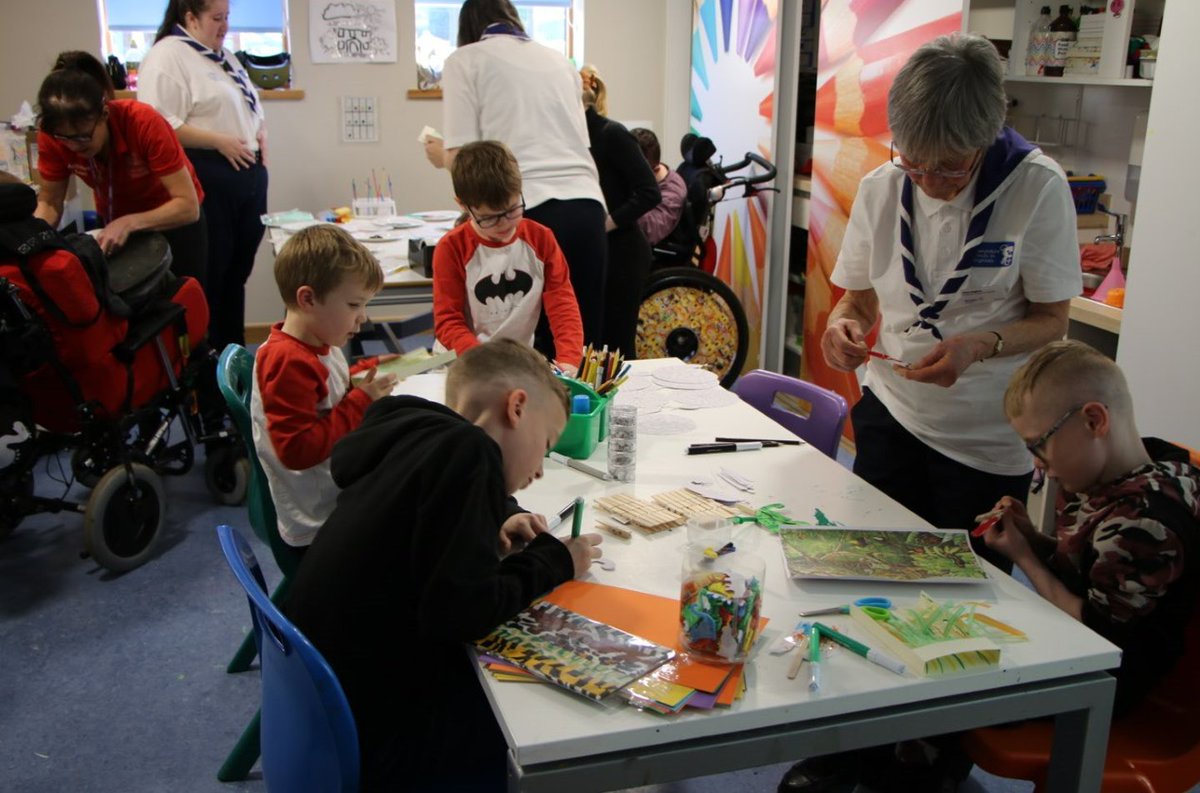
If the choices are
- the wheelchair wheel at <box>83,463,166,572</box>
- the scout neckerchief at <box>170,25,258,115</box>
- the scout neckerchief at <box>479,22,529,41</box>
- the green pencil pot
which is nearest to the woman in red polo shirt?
the scout neckerchief at <box>170,25,258,115</box>

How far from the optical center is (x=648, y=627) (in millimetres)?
1284

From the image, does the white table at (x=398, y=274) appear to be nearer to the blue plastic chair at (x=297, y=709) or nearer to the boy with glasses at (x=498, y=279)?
the boy with glasses at (x=498, y=279)

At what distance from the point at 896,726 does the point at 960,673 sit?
→ 95mm

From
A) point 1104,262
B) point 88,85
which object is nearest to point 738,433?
point 1104,262

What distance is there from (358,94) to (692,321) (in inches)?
91.7

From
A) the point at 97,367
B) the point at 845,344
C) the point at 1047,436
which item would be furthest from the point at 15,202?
the point at 1047,436

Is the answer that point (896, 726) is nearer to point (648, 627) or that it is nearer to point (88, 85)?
point (648, 627)

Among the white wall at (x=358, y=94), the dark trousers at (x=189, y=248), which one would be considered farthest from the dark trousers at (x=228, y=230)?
the white wall at (x=358, y=94)

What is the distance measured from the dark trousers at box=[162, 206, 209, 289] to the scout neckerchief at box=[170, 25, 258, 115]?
600 millimetres

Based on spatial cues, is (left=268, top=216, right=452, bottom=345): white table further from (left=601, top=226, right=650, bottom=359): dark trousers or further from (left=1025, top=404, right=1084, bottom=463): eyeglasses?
(left=1025, top=404, right=1084, bottom=463): eyeglasses

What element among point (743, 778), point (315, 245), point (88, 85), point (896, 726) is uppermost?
point (88, 85)

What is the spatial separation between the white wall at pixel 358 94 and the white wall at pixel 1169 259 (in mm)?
3271

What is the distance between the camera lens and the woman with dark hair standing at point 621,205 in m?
3.42

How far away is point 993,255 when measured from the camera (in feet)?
5.60
